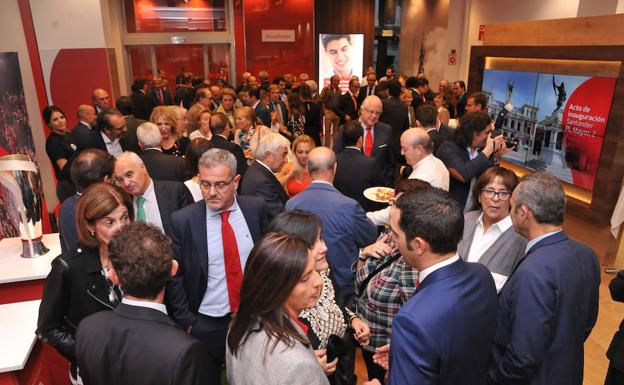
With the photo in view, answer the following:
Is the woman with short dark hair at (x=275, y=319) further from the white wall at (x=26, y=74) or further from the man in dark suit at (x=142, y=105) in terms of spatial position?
the man in dark suit at (x=142, y=105)

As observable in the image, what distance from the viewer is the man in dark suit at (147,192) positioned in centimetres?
266

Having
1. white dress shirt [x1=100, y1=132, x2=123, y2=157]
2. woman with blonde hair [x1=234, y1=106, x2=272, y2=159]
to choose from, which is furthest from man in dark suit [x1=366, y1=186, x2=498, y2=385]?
white dress shirt [x1=100, y1=132, x2=123, y2=157]

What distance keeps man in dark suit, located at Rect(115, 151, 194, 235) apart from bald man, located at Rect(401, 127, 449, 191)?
178 centimetres

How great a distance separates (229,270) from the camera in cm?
234

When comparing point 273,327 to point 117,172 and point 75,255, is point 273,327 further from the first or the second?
point 117,172

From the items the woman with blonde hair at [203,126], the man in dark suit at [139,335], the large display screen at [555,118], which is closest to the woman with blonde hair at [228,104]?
the woman with blonde hair at [203,126]

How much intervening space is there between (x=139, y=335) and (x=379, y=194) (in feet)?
8.65

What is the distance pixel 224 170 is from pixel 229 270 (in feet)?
1.80

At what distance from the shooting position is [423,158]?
138 inches

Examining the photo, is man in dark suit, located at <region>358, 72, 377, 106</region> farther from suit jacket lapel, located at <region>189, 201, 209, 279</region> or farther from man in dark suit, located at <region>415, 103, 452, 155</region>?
suit jacket lapel, located at <region>189, 201, 209, 279</region>

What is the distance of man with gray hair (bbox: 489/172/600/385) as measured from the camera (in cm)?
174

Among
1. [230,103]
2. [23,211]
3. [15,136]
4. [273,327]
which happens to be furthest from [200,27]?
[273,327]

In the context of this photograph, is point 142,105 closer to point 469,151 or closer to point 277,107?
point 277,107

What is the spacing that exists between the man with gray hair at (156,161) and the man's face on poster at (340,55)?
10.4 m
